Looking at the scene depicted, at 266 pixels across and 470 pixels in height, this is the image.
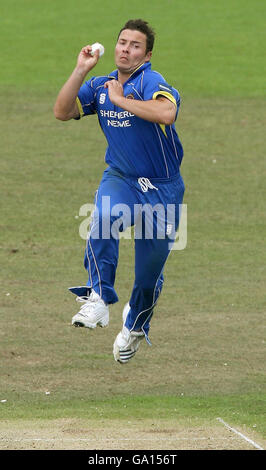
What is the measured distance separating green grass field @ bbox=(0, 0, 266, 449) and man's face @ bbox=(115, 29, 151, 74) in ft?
14.5

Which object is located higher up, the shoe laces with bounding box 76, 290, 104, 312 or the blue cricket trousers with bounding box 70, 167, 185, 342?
the blue cricket trousers with bounding box 70, 167, 185, 342

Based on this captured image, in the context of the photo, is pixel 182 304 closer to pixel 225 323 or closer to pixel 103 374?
pixel 225 323

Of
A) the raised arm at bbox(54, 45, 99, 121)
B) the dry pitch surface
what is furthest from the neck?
the dry pitch surface

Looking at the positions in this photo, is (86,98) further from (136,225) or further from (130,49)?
(136,225)

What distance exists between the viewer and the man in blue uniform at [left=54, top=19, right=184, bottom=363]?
1113 cm

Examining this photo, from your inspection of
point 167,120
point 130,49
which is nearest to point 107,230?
point 167,120

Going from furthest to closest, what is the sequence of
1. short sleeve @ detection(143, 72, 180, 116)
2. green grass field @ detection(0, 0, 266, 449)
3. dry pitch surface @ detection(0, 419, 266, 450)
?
green grass field @ detection(0, 0, 266, 449) → dry pitch surface @ detection(0, 419, 266, 450) → short sleeve @ detection(143, 72, 180, 116)

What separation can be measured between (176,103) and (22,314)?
8.99 m

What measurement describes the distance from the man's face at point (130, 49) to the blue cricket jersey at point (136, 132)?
121 millimetres

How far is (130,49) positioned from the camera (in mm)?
11242

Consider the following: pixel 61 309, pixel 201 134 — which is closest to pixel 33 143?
pixel 201 134

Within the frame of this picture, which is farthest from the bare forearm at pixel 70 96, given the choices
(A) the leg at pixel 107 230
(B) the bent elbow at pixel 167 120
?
(B) the bent elbow at pixel 167 120

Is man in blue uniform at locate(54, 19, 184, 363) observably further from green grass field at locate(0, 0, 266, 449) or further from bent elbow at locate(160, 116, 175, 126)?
green grass field at locate(0, 0, 266, 449)

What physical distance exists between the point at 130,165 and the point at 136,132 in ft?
1.11
